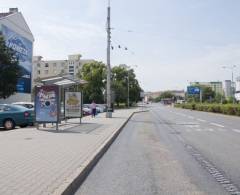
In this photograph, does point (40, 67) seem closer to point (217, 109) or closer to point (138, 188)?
point (217, 109)

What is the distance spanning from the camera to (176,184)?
25.6 feet

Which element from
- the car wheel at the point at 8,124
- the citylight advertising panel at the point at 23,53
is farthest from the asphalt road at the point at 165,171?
the citylight advertising panel at the point at 23,53

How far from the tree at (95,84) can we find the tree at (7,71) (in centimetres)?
4609

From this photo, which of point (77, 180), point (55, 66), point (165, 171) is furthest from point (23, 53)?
point (55, 66)

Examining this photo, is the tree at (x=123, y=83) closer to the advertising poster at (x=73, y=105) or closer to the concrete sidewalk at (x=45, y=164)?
the advertising poster at (x=73, y=105)

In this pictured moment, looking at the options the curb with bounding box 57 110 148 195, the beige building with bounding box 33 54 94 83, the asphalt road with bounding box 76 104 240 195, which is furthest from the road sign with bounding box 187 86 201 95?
the curb with bounding box 57 110 148 195

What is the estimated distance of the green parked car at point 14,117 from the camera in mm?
22609

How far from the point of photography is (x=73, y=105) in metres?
27.0

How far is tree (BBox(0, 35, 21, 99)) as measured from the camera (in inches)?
1770

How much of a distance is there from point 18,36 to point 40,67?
93.0 metres

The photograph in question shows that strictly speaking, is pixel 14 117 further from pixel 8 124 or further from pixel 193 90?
pixel 193 90

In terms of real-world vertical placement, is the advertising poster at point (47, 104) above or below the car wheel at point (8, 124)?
above

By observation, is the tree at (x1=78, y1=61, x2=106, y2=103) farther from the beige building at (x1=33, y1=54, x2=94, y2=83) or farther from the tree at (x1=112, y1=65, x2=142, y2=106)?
the beige building at (x1=33, y1=54, x2=94, y2=83)

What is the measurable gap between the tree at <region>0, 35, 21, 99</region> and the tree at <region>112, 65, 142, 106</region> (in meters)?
49.2
